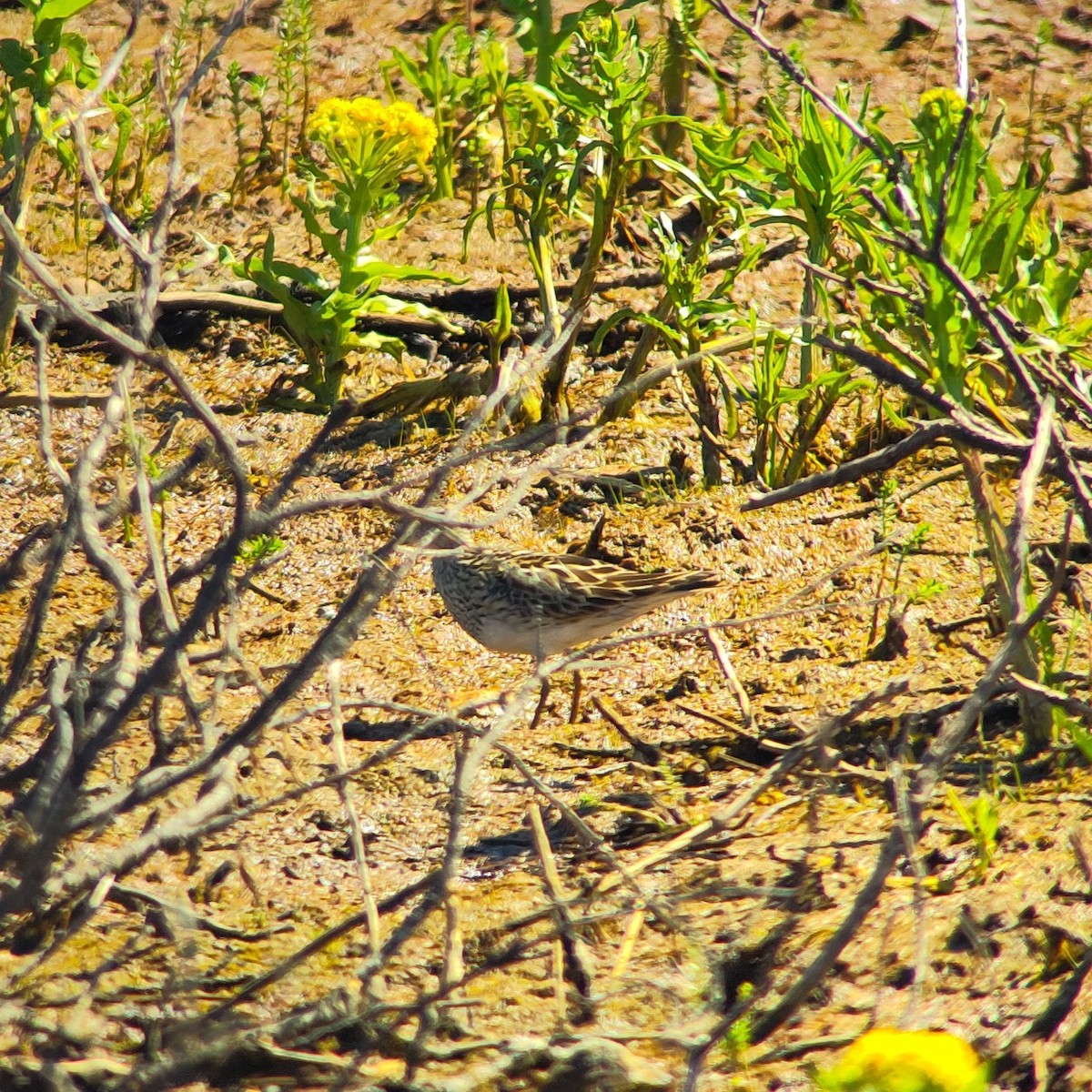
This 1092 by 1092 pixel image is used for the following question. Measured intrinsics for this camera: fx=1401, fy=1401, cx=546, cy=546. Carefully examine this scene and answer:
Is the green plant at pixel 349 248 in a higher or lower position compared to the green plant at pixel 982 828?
higher

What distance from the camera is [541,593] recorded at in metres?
5.17

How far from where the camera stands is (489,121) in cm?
743

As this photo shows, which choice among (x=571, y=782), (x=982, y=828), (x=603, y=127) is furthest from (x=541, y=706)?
(x=603, y=127)

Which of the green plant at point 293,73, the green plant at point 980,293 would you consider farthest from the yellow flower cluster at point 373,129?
the green plant at point 980,293

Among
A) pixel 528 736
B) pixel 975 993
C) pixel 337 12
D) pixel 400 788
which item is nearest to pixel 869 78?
pixel 337 12

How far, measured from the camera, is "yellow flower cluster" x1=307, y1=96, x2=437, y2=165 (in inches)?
220

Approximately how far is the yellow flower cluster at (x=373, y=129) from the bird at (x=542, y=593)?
1.76 meters

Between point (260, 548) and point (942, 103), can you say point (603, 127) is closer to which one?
point (942, 103)

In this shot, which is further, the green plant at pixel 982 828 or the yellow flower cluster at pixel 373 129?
the yellow flower cluster at pixel 373 129

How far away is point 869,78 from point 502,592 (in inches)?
174

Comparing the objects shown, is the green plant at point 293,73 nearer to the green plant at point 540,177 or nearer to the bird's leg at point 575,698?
the green plant at point 540,177

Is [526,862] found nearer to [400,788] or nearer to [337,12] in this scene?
[400,788]

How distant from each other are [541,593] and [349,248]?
6.01 feet

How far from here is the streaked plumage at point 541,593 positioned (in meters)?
5.01
